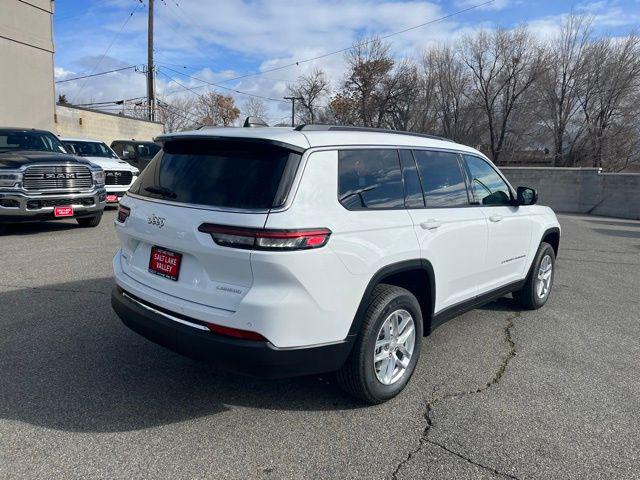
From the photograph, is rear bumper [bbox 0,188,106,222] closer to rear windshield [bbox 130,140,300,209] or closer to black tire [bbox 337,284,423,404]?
rear windshield [bbox 130,140,300,209]

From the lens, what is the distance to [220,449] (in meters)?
2.79

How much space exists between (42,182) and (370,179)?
298 inches

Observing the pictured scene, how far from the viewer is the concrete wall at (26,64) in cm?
1836

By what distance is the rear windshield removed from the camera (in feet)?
9.21

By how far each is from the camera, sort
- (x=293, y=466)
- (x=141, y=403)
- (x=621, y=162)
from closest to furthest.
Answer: (x=293, y=466) → (x=141, y=403) → (x=621, y=162)

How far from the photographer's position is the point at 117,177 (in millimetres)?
12602

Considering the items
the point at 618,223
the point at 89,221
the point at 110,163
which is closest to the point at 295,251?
the point at 89,221

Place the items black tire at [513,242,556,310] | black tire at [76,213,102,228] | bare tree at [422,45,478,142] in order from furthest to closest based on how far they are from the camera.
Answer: bare tree at [422,45,478,142]
black tire at [76,213,102,228]
black tire at [513,242,556,310]

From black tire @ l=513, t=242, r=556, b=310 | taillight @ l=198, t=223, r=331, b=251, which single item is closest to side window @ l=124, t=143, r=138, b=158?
black tire @ l=513, t=242, r=556, b=310

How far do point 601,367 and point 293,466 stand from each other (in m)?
2.87

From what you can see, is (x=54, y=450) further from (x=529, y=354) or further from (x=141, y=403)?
(x=529, y=354)

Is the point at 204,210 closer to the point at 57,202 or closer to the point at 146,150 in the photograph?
the point at 57,202

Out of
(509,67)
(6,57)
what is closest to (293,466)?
(6,57)

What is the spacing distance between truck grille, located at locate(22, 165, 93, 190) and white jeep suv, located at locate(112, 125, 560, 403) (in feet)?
19.8
